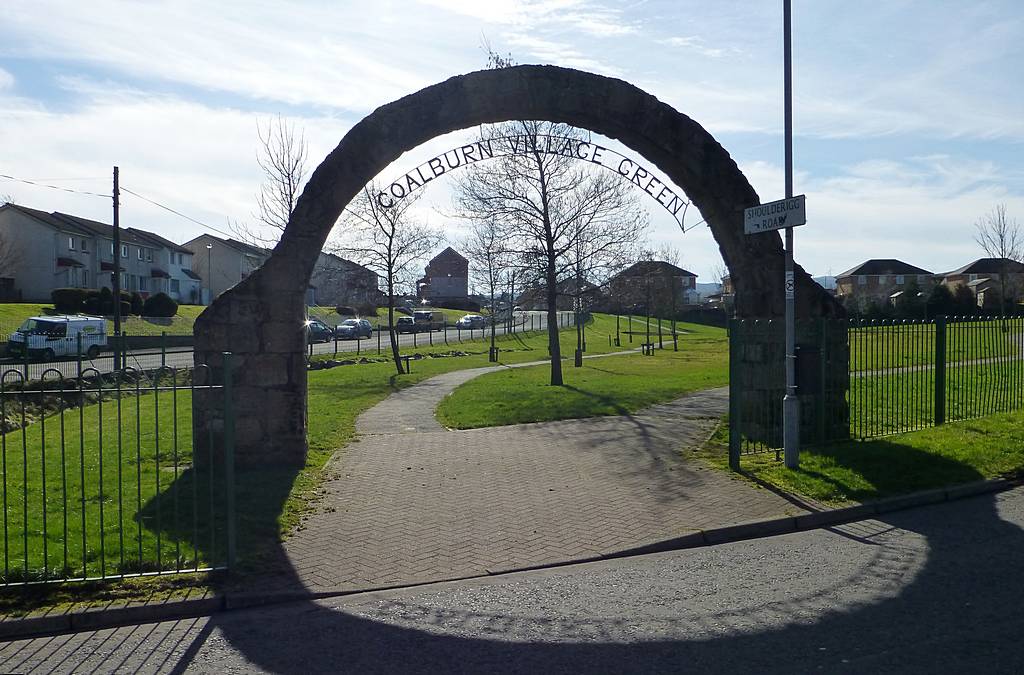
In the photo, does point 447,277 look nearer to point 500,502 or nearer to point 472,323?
point 472,323

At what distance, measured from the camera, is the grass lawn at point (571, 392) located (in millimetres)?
15452

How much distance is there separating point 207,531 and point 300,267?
4053mm

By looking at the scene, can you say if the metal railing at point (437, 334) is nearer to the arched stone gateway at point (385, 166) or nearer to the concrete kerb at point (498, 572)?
the arched stone gateway at point (385, 166)

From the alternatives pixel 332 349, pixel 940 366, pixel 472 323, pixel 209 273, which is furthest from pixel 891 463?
pixel 209 273

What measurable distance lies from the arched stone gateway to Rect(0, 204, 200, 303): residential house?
4706cm

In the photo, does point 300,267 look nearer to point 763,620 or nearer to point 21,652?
point 21,652

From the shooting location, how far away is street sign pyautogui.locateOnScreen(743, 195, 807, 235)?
927 cm

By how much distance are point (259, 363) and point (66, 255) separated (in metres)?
55.9

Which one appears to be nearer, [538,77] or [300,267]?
[300,267]

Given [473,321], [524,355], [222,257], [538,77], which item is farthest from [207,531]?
[222,257]

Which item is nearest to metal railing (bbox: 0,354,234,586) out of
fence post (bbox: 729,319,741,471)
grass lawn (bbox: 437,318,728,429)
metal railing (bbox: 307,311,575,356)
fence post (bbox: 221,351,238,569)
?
fence post (bbox: 221,351,238,569)

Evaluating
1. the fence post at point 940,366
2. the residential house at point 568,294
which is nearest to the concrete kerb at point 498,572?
the fence post at point 940,366

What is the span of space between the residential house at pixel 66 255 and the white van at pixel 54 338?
2148 centimetres

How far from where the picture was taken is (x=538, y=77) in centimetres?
1128
